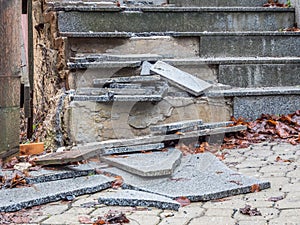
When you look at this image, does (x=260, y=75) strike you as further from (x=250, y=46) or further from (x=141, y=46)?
(x=141, y=46)

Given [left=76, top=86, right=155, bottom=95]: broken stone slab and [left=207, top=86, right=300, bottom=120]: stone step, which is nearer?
[left=76, top=86, right=155, bottom=95]: broken stone slab

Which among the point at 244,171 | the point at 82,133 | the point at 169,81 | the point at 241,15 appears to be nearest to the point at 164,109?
the point at 169,81

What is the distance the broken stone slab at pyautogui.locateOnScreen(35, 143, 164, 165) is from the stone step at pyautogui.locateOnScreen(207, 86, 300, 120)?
105 cm

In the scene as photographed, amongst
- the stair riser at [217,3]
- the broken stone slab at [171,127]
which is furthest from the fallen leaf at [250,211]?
the stair riser at [217,3]

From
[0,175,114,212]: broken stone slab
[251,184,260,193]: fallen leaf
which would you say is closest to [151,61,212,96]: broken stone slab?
[0,175,114,212]: broken stone slab

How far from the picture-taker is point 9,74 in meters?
3.87

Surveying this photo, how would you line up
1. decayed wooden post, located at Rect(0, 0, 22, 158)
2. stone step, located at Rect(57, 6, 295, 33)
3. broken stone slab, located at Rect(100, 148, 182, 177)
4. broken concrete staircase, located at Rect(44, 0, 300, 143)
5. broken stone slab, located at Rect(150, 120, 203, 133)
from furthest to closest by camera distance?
stone step, located at Rect(57, 6, 295, 33)
broken concrete staircase, located at Rect(44, 0, 300, 143)
broken stone slab, located at Rect(150, 120, 203, 133)
decayed wooden post, located at Rect(0, 0, 22, 158)
broken stone slab, located at Rect(100, 148, 182, 177)

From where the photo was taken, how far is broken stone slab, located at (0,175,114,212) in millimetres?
2633

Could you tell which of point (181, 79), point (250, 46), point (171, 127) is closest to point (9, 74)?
→ point (171, 127)

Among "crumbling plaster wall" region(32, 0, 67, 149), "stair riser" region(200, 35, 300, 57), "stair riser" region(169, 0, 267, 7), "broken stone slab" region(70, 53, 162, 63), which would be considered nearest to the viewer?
"broken stone slab" region(70, 53, 162, 63)

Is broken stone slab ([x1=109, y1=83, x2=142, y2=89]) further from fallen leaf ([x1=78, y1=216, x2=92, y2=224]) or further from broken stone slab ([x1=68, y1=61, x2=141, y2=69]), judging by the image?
fallen leaf ([x1=78, y1=216, x2=92, y2=224])

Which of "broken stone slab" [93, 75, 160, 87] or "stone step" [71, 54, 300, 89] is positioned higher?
"stone step" [71, 54, 300, 89]

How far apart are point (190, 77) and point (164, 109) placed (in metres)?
0.45

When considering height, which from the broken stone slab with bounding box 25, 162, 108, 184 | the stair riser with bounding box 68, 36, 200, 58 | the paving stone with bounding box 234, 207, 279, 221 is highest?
the stair riser with bounding box 68, 36, 200, 58
